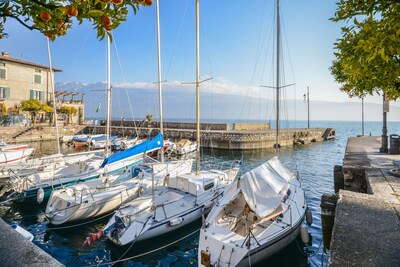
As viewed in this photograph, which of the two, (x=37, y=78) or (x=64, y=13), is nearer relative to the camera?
(x=64, y=13)

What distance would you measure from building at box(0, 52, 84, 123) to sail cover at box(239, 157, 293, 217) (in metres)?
45.0

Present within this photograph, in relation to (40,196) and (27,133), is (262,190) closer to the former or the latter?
(40,196)

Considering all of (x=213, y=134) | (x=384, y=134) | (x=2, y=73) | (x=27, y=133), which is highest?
(x=2, y=73)

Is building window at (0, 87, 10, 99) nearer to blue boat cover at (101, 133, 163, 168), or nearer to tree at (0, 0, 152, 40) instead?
blue boat cover at (101, 133, 163, 168)

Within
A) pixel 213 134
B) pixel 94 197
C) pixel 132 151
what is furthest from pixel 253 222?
pixel 213 134

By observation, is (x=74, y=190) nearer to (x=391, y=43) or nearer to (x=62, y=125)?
(x=391, y=43)

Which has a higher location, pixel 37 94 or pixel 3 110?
pixel 37 94

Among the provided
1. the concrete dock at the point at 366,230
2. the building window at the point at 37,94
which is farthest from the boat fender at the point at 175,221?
the building window at the point at 37,94

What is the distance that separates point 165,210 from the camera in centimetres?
1053

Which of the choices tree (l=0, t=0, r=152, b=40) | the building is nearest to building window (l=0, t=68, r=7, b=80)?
the building

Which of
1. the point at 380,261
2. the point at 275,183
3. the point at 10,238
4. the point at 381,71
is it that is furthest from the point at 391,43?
the point at 275,183

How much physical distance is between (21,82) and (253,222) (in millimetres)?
50855

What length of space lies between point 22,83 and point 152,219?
47988 millimetres

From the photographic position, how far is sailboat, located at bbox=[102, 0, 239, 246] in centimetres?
938
